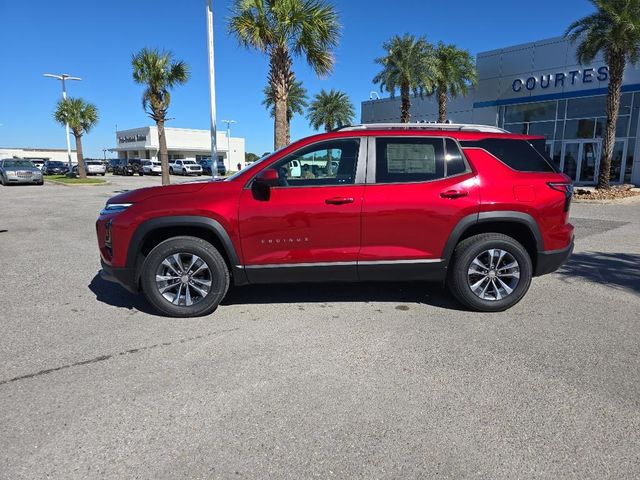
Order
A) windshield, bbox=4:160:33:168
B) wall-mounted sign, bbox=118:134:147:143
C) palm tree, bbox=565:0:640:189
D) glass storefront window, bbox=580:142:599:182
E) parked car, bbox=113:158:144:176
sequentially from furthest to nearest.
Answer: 1. wall-mounted sign, bbox=118:134:147:143
2. parked car, bbox=113:158:144:176
3. windshield, bbox=4:160:33:168
4. glass storefront window, bbox=580:142:599:182
5. palm tree, bbox=565:0:640:189

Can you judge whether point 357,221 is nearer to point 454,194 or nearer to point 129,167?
point 454,194

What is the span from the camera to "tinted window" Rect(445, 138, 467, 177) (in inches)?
170

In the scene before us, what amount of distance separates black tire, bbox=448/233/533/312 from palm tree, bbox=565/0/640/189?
18.0 meters

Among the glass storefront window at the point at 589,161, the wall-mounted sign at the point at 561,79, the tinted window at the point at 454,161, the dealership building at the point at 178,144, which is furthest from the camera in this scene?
the dealership building at the point at 178,144

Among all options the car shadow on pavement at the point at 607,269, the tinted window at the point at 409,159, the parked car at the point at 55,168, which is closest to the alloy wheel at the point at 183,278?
the tinted window at the point at 409,159

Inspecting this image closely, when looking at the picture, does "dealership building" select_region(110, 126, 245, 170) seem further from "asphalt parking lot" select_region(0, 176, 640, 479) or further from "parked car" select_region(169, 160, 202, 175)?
"asphalt parking lot" select_region(0, 176, 640, 479)

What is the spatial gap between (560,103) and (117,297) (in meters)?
28.6

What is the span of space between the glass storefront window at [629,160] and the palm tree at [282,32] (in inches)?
784

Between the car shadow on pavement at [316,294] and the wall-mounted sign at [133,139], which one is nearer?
the car shadow on pavement at [316,294]

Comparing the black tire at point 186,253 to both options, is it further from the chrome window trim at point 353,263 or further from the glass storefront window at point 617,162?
the glass storefront window at point 617,162

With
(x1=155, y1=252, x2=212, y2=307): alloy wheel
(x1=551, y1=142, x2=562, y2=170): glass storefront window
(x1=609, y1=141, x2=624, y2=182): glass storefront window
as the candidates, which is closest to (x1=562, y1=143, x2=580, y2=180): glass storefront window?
(x1=551, y1=142, x2=562, y2=170): glass storefront window

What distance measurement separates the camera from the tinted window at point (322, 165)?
4277 mm

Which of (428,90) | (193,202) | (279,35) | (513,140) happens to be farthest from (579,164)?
(193,202)

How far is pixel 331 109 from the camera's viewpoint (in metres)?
46.6
